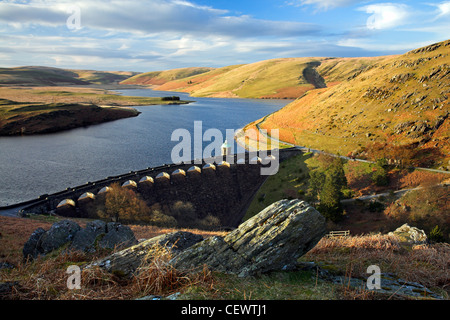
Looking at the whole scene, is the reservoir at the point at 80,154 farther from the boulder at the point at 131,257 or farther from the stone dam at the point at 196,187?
the boulder at the point at 131,257

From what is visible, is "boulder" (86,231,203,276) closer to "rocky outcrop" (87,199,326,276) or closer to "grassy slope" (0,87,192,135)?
"rocky outcrop" (87,199,326,276)

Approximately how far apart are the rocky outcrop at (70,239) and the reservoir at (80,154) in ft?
128

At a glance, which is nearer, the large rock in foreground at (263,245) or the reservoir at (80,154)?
the large rock in foreground at (263,245)

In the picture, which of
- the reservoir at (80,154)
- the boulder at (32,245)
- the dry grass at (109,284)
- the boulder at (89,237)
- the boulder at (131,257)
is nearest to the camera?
the dry grass at (109,284)

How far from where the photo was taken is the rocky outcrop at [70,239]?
1368cm

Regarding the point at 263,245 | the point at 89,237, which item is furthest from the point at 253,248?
the point at 89,237

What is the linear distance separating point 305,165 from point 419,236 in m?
48.1

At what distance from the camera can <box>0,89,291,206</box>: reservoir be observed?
5203cm

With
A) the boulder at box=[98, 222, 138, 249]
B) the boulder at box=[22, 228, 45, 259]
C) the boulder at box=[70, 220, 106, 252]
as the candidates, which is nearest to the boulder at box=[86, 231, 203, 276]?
the boulder at box=[98, 222, 138, 249]

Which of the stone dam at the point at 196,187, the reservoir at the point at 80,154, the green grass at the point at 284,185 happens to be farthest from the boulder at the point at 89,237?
the green grass at the point at 284,185

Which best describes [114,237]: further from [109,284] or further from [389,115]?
[389,115]

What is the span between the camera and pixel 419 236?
55.4ft

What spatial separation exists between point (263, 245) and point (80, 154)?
2993 inches
